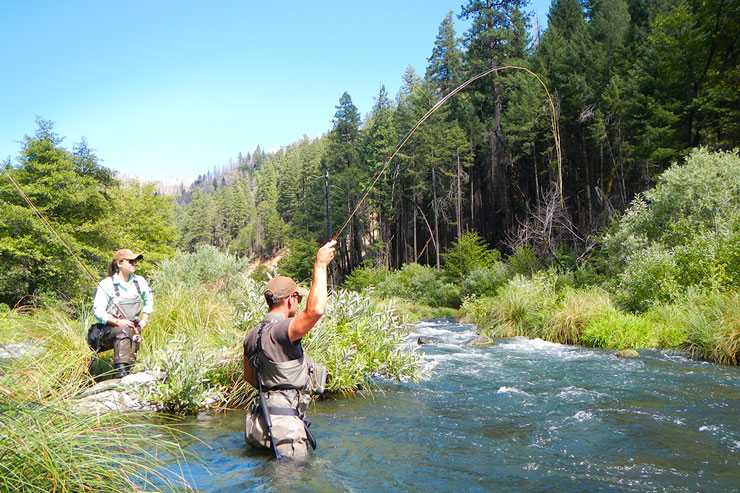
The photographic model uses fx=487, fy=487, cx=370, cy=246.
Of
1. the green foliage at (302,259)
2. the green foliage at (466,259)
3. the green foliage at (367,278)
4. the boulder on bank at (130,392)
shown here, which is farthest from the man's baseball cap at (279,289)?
the green foliage at (302,259)

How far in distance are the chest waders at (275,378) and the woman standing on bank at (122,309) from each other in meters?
2.59

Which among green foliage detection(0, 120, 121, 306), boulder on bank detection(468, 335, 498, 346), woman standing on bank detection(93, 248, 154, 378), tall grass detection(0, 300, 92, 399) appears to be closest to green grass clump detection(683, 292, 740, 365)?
boulder on bank detection(468, 335, 498, 346)

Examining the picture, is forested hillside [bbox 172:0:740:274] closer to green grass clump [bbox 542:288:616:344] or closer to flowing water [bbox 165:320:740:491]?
green grass clump [bbox 542:288:616:344]

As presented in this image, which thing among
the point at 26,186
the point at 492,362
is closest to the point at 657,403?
the point at 492,362

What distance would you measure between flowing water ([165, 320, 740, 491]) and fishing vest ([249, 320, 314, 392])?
0.74 m

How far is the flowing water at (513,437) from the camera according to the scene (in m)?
4.29

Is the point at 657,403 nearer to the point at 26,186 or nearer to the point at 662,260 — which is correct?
the point at 662,260

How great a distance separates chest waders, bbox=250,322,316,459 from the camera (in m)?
4.29

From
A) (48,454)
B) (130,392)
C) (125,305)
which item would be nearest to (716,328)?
(130,392)

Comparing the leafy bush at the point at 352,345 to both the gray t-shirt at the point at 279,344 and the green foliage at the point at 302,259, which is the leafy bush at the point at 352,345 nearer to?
the gray t-shirt at the point at 279,344

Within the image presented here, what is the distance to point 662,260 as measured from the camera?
46.5 ft

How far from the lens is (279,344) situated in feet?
13.8

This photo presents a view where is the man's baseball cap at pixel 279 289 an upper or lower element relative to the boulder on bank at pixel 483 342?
upper

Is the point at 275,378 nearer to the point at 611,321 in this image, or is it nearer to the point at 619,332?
the point at 619,332
